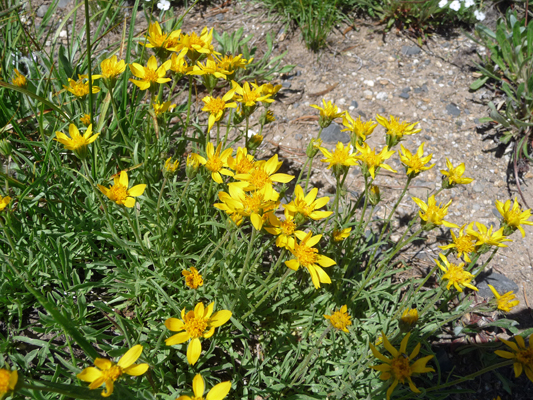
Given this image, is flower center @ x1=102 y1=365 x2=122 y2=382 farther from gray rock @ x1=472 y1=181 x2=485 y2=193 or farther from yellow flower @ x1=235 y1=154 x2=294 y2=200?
gray rock @ x1=472 y1=181 x2=485 y2=193

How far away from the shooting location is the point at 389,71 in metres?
3.47

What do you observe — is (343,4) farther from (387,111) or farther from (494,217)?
(494,217)

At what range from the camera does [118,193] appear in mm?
1582

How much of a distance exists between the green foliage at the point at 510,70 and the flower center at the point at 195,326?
2.65m

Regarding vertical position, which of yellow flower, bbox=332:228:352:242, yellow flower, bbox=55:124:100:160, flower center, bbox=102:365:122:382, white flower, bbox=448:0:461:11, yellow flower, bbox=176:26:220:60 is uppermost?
white flower, bbox=448:0:461:11

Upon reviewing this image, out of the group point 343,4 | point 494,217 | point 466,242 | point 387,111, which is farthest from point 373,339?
point 343,4

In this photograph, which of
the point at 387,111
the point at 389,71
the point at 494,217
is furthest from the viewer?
the point at 389,71

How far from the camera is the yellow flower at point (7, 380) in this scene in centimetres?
96

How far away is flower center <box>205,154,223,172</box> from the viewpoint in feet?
5.94

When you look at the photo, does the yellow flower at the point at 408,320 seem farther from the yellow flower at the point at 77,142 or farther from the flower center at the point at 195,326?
the yellow flower at the point at 77,142

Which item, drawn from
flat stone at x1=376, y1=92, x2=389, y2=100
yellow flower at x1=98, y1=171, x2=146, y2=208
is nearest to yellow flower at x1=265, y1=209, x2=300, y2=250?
yellow flower at x1=98, y1=171, x2=146, y2=208

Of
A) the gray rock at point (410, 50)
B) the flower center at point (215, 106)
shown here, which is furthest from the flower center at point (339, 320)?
the gray rock at point (410, 50)

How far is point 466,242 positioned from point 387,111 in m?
1.68

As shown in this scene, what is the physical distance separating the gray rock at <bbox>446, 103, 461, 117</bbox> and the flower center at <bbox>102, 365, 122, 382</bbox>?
3124 mm
